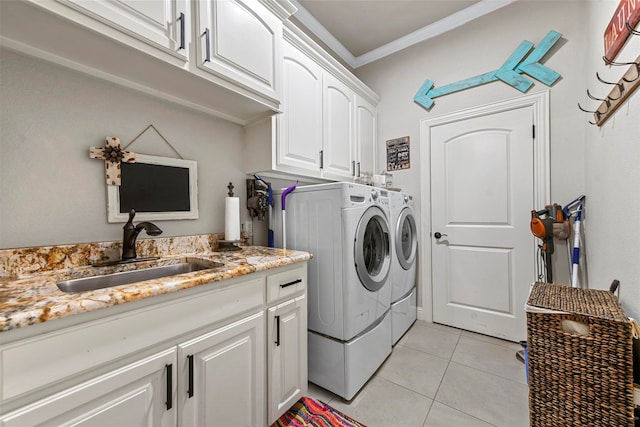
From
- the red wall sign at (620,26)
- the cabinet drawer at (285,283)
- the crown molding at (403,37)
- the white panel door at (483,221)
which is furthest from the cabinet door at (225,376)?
the crown molding at (403,37)

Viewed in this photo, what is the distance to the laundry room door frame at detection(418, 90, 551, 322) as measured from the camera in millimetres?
2119

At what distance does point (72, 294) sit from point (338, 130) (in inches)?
82.0

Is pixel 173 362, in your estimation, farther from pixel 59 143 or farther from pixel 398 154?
pixel 398 154

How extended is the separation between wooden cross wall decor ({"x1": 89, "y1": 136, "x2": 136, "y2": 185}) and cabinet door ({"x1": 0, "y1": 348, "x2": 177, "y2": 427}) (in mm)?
919

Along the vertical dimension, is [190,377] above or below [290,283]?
below

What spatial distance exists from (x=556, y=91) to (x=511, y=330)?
80.2 inches

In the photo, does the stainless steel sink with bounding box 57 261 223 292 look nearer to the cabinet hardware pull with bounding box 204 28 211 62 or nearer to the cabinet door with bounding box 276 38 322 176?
the cabinet door with bounding box 276 38 322 176

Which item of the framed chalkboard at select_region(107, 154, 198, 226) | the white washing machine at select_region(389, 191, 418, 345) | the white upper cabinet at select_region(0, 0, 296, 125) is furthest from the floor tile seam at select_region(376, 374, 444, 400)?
the white upper cabinet at select_region(0, 0, 296, 125)

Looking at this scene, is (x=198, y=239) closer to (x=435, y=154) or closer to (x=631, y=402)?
(x=631, y=402)

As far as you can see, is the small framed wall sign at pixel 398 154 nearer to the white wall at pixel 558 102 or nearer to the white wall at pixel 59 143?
the white wall at pixel 558 102

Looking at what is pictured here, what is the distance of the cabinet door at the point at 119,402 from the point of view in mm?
653

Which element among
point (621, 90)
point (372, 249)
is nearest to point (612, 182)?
point (621, 90)

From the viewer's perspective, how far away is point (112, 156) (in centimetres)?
128

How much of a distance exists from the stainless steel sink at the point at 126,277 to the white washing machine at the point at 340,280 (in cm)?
66
